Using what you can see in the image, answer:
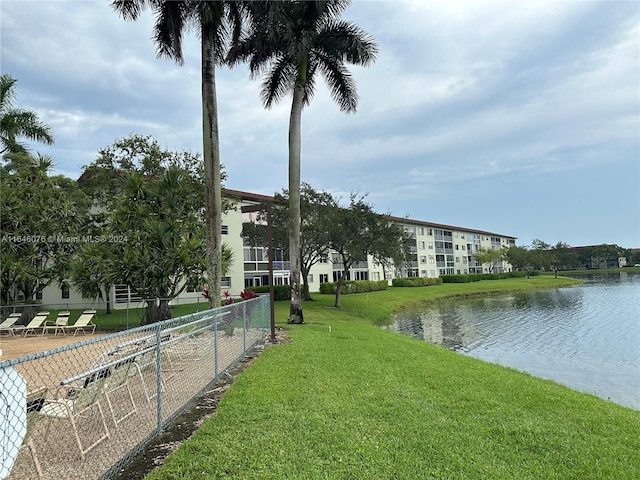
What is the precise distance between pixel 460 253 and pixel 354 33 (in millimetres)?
70996

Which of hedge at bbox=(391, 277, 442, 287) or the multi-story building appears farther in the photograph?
hedge at bbox=(391, 277, 442, 287)

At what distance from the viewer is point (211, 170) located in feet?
42.8

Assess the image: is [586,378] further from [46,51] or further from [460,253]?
[460,253]

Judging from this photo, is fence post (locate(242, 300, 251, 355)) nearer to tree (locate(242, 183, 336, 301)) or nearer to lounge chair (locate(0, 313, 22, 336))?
lounge chair (locate(0, 313, 22, 336))

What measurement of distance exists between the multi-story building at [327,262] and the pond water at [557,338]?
33.6 ft

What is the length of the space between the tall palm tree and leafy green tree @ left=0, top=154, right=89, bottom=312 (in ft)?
→ 31.8

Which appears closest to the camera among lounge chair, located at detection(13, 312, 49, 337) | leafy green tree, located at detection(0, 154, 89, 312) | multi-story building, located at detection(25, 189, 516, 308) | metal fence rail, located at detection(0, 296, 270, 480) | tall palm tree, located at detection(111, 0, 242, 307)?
metal fence rail, located at detection(0, 296, 270, 480)

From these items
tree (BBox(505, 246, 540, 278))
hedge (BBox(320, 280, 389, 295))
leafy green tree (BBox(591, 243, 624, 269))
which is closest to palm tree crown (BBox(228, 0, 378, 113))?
hedge (BBox(320, 280, 389, 295))

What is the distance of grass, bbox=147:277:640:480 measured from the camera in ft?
12.8

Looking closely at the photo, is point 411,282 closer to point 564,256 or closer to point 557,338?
point 557,338

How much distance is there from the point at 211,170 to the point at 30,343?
30.2 ft

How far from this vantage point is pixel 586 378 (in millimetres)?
11391

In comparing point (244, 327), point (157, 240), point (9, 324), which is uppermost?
point (157, 240)

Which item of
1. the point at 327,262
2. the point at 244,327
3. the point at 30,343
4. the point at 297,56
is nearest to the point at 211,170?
the point at 244,327
